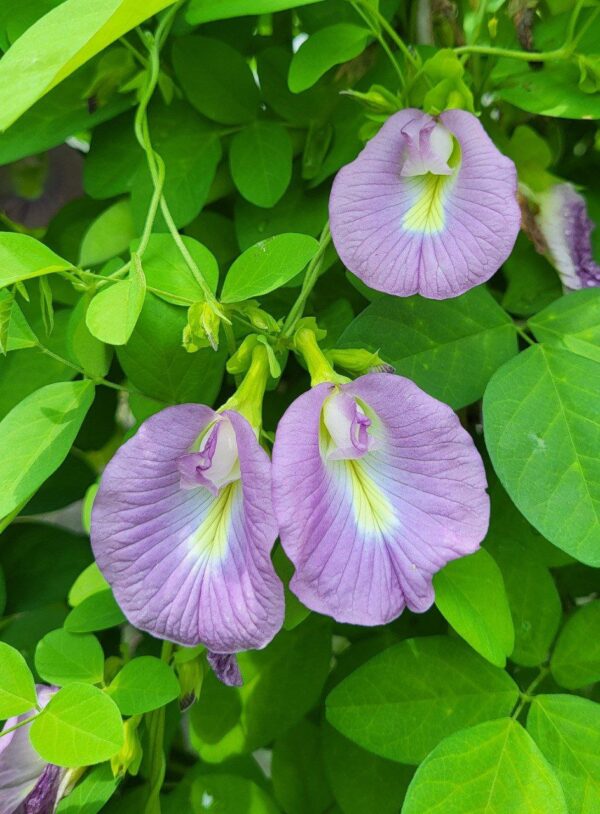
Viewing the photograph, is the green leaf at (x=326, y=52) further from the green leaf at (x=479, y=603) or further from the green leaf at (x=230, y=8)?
the green leaf at (x=479, y=603)

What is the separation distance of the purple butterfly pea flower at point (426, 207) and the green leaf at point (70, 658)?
391 mm

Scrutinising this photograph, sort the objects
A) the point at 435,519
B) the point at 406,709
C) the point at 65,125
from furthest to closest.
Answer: the point at 65,125, the point at 406,709, the point at 435,519

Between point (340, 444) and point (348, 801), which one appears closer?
point (340, 444)

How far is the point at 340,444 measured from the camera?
0.59m

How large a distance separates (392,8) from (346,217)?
27 centimetres

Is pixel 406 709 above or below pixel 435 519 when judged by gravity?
below

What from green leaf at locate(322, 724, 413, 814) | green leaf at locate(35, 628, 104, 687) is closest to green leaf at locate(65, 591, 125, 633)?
green leaf at locate(35, 628, 104, 687)

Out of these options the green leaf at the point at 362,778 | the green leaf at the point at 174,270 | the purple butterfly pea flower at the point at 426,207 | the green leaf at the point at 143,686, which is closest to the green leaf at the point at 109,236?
the green leaf at the point at 174,270

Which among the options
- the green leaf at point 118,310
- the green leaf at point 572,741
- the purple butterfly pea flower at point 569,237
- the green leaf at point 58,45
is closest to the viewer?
the green leaf at point 58,45

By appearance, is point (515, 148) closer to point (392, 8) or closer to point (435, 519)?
point (392, 8)

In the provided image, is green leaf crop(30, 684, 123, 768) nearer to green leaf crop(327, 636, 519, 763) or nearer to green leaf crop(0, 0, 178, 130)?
green leaf crop(327, 636, 519, 763)

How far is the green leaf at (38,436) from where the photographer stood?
634 mm

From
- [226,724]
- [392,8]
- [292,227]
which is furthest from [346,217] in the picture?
[226,724]

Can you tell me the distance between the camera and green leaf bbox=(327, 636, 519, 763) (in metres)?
0.70
